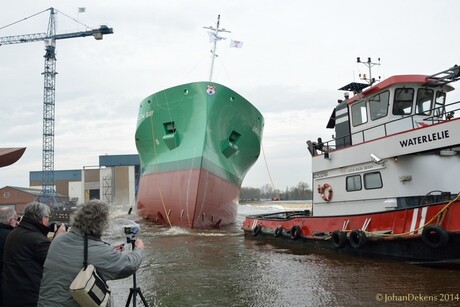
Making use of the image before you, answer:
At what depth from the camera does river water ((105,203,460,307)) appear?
606 centimetres

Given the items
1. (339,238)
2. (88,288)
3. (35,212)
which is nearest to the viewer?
(88,288)

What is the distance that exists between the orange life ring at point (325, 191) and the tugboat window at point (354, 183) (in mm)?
Answer: 737

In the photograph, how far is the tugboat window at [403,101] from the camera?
9.94 m

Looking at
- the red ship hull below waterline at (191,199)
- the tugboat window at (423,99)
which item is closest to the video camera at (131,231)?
the tugboat window at (423,99)

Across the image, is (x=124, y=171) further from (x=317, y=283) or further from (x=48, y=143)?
(x=317, y=283)

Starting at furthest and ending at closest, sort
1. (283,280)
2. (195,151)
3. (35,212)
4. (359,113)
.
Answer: (195,151) → (359,113) → (283,280) → (35,212)

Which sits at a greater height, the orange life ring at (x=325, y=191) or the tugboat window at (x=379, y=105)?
the tugboat window at (x=379, y=105)

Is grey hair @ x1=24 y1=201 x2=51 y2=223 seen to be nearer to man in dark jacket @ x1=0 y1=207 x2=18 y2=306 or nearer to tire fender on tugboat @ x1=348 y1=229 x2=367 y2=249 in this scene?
man in dark jacket @ x1=0 y1=207 x2=18 y2=306

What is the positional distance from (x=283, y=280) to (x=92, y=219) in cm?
546

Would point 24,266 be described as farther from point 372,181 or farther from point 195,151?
point 195,151

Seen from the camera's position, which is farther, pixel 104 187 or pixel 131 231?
pixel 104 187

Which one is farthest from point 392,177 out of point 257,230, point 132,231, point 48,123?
point 48,123

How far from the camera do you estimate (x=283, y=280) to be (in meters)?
7.51

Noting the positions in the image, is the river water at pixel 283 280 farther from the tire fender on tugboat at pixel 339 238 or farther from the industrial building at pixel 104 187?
the industrial building at pixel 104 187
